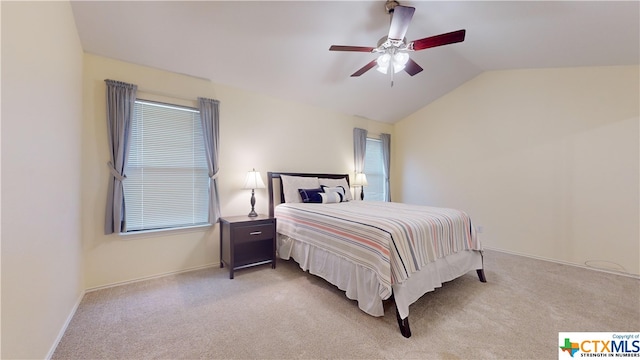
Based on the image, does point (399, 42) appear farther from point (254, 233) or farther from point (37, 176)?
point (37, 176)

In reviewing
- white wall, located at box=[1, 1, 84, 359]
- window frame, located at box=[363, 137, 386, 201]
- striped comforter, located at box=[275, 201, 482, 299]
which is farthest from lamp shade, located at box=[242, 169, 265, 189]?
window frame, located at box=[363, 137, 386, 201]

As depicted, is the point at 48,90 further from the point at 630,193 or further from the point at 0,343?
the point at 630,193

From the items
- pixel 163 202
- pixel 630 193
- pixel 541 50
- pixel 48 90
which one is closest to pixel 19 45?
pixel 48 90

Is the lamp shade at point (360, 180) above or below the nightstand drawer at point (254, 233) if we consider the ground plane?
above

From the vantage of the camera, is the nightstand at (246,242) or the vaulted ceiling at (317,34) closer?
the vaulted ceiling at (317,34)

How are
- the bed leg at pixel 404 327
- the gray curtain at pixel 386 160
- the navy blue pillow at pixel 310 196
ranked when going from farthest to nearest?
1. the gray curtain at pixel 386 160
2. the navy blue pillow at pixel 310 196
3. the bed leg at pixel 404 327

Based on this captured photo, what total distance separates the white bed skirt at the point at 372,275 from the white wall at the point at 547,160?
5.47 ft

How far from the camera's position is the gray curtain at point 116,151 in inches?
99.1

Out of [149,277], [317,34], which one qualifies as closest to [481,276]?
[317,34]

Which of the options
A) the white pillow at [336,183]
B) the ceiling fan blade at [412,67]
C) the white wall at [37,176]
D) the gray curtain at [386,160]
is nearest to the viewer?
the white wall at [37,176]

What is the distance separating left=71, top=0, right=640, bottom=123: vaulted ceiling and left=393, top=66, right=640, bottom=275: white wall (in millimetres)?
384

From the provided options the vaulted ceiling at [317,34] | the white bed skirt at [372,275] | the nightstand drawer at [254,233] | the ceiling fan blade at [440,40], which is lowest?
the white bed skirt at [372,275]

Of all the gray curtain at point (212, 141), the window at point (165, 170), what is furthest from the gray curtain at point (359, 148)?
the window at point (165, 170)

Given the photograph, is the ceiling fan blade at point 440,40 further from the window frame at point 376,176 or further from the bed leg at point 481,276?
the window frame at point 376,176
